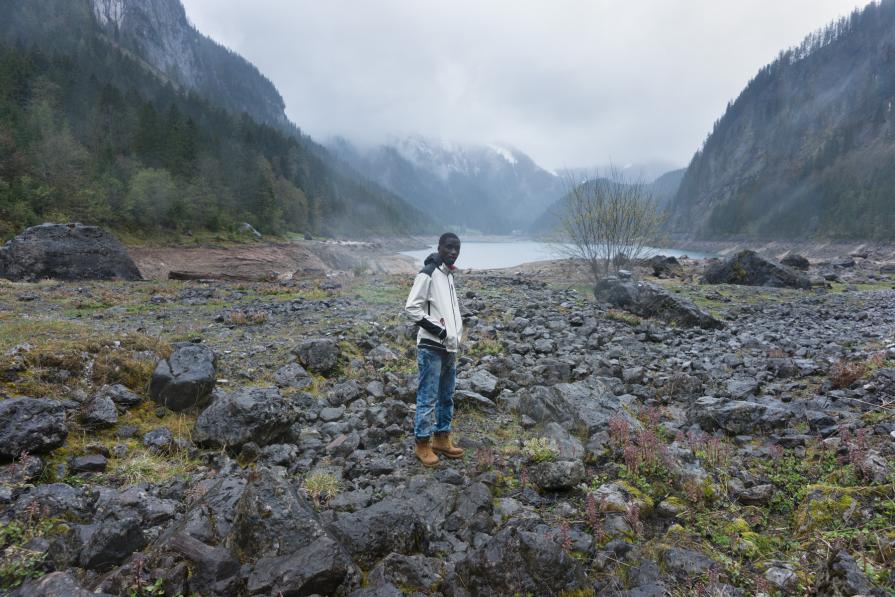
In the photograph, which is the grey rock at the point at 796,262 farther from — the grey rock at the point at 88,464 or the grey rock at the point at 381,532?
the grey rock at the point at 88,464

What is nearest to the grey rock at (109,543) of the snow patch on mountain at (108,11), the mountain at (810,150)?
the mountain at (810,150)

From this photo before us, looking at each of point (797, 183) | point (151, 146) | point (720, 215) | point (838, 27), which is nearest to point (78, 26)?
point (151, 146)

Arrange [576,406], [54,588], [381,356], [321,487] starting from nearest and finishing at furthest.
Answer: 1. [54,588]
2. [321,487]
3. [576,406]
4. [381,356]

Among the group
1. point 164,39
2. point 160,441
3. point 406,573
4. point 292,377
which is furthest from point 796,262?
point 164,39

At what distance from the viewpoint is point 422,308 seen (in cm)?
522

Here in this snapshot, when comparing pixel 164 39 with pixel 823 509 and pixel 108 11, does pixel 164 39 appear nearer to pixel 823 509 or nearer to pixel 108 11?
pixel 108 11

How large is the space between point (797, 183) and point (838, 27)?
103m

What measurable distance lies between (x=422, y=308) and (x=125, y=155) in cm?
8133

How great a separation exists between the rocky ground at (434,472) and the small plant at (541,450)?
6cm

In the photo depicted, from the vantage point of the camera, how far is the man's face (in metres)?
5.33

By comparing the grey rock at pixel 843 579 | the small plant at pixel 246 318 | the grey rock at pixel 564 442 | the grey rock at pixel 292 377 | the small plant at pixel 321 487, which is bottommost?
the small plant at pixel 321 487

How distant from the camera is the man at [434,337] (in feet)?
17.1

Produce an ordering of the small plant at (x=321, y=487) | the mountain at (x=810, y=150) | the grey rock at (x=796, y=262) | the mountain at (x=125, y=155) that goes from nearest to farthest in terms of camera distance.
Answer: the small plant at (x=321, y=487)
the grey rock at (x=796, y=262)
the mountain at (x=125, y=155)
the mountain at (x=810, y=150)

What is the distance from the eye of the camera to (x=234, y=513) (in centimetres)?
366
